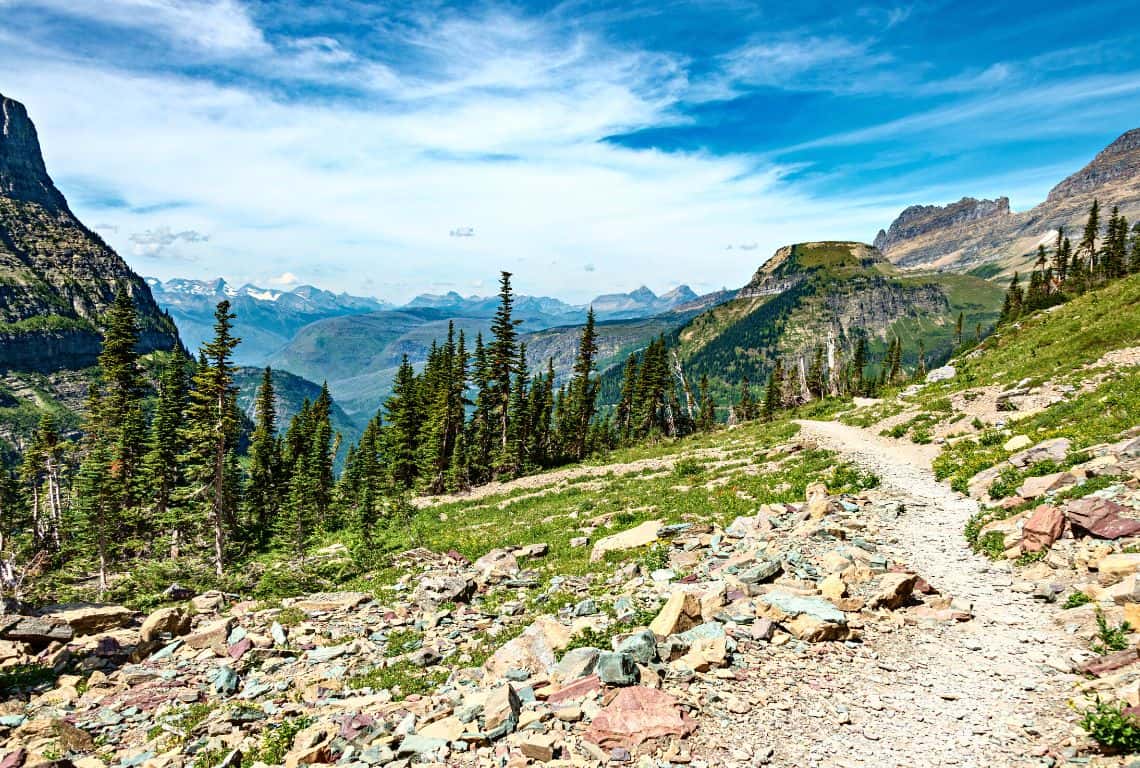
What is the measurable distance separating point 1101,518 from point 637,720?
10730 millimetres

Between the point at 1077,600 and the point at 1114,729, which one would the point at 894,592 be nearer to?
the point at 1077,600

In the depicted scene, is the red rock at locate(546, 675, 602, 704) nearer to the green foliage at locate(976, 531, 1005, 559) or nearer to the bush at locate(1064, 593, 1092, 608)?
the bush at locate(1064, 593, 1092, 608)

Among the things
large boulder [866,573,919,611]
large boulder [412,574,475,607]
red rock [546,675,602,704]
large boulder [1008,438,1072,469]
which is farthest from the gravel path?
large boulder [412,574,475,607]

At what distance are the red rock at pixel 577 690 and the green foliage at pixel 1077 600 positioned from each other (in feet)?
28.3

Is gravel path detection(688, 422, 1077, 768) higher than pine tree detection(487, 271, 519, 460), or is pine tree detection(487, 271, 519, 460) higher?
pine tree detection(487, 271, 519, 460)

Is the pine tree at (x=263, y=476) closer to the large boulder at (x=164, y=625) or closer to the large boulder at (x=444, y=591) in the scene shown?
the large boulder at (x=164, y=625)

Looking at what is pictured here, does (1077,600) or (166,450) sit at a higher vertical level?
(1077,600)

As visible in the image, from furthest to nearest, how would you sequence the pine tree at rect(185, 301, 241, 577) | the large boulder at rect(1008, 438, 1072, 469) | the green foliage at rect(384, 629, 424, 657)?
the pine tree at rect(185, 301, 241, 577)
the large boulder at rect(1008, 438, 1072, 469)
the green foliage at rect(384, 629, 424, 657)

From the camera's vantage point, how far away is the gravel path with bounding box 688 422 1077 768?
6730mm

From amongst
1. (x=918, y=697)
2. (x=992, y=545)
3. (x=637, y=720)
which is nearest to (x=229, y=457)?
(x=637, y=720)

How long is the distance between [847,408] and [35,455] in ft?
254

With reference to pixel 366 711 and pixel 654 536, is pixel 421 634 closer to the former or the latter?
pixel 366 711

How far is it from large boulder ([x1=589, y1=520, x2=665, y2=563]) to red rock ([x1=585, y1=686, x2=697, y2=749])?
34.2 ft

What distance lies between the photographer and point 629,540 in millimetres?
19125
